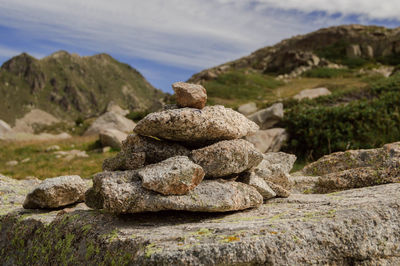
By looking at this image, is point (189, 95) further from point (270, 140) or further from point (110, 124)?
point (110, 124)

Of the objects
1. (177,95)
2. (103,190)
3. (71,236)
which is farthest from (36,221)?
(177,95)

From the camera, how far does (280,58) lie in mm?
69688

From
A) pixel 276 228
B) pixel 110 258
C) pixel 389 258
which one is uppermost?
pixel 276 228

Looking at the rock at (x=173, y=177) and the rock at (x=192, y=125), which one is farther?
the rock at (x=192, y=125)

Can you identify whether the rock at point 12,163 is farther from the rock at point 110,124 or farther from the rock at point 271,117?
the rock at point 271,117

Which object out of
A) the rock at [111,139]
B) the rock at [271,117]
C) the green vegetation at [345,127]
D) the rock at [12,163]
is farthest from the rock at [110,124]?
the green vegetation at [345,127]

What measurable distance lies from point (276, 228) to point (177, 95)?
3.11 meters

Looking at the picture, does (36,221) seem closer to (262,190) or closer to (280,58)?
(262,190)

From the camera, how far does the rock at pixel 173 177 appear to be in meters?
5.23

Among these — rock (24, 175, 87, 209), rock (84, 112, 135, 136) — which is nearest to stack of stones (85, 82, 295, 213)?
rock (24, 175, 87, 209)

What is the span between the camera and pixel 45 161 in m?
20.4

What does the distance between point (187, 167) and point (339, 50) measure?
75.2 metres

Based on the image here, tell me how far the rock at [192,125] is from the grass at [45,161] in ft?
36.1

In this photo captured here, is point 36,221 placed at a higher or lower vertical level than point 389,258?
lower
